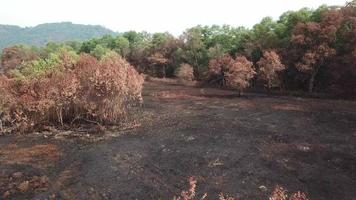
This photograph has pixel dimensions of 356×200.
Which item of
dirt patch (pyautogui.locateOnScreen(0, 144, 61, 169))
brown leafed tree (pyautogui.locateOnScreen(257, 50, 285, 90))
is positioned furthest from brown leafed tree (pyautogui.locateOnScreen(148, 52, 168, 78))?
dirt patch (pyautogui.locateOnScreen(0, 144, 61, 169))

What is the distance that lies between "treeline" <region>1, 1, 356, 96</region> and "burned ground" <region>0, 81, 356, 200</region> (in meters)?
20.3

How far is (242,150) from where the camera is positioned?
36219mm

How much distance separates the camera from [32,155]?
35688 mm

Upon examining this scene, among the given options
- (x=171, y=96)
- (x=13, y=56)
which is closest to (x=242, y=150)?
(x=171, y=96)

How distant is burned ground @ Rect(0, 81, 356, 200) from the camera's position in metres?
27.3

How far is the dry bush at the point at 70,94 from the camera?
44.3 m

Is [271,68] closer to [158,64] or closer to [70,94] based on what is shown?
[70,94]

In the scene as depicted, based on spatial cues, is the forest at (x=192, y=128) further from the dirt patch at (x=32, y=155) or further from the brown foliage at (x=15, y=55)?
the brown foliage at (x=15, y=55)

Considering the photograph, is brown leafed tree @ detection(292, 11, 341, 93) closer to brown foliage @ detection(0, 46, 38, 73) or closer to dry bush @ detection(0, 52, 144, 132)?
dry bush @ detection(0, 52, 144, 132)

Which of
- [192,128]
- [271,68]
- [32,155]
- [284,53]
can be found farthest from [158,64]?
[32,155]

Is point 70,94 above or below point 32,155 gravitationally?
above

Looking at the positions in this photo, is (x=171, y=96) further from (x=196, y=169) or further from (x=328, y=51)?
(x=196, y=169)

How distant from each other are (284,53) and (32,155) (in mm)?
57988

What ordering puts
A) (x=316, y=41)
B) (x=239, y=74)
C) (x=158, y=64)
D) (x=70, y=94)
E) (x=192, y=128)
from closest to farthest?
1. (x=70, y=94)
2. (x=192, y=128)
3. (x=316, y=41)
4. (x=239, y=74)
5. (x=158, y=64)
